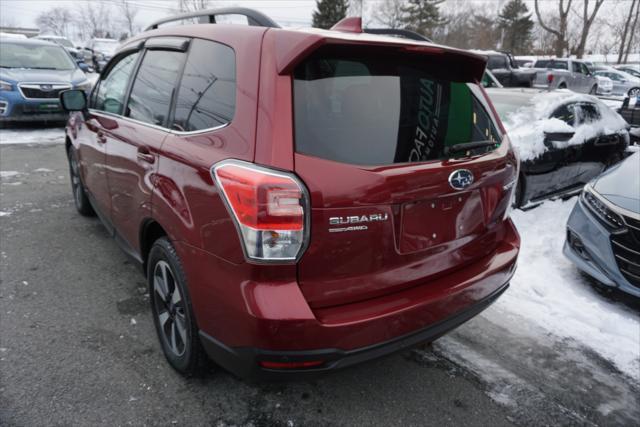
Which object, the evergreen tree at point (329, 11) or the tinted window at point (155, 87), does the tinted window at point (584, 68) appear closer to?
the tinted window at point (155, 87)

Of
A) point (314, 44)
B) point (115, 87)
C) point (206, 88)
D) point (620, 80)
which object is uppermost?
point (314, 44)

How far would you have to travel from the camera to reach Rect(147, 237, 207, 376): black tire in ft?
7.22

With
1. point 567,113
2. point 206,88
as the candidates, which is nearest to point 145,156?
point 206,88

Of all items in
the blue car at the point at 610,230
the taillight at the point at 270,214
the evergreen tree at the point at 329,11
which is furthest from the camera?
the evergreen tree at the point at 329,11

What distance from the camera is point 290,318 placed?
174 cm

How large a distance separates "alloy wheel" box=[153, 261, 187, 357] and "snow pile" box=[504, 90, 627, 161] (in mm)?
4087

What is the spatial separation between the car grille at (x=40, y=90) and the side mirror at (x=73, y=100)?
21.7 ft

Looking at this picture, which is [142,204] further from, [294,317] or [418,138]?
[418,138]

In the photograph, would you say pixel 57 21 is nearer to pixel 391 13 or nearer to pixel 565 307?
pixel 391 13

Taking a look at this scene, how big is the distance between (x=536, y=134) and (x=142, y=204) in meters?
4.71

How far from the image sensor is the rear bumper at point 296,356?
180 centimetres

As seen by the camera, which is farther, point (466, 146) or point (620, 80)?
point (620, 80)

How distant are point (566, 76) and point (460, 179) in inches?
854

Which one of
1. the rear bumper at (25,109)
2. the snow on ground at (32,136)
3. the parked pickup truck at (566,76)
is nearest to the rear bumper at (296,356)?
the snow on ground at (32,136)
